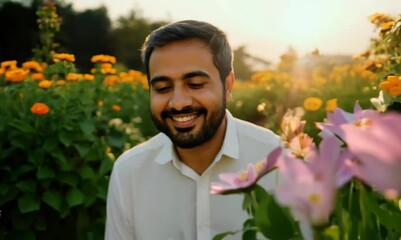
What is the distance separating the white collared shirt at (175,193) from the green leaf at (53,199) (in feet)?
3.02

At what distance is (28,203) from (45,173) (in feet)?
0.47

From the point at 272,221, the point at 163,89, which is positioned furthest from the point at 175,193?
the point at 272,221

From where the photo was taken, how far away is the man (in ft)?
4.96

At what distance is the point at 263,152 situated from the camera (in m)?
1.85

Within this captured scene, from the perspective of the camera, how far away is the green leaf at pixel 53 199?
8.88ft

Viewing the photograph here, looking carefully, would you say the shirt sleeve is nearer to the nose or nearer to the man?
the man

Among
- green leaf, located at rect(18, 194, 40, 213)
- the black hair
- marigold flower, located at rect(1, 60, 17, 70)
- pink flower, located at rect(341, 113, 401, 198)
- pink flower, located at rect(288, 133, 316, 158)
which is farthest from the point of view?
marigold flower, located at rect(1, 60, 17, 70)

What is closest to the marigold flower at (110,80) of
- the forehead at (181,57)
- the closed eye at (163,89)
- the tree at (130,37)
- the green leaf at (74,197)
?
the green leaf at (74,197)

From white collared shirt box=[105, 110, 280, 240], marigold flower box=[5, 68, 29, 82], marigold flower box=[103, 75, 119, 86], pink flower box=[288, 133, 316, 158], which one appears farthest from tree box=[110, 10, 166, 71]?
pink flower box=[288, 133, 316, 158]

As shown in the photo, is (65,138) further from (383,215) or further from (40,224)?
(383,215)

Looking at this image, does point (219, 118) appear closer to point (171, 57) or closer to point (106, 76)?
point (171, 57)

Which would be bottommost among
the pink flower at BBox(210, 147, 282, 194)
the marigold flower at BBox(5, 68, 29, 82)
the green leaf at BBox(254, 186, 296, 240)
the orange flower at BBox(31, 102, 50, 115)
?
the orange flower at BBox(31, 102, 50, 115)

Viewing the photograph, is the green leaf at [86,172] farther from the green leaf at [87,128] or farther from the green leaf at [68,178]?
the green leaf at [87,128]

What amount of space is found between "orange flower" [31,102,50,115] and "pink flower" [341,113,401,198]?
2449 millimetres
